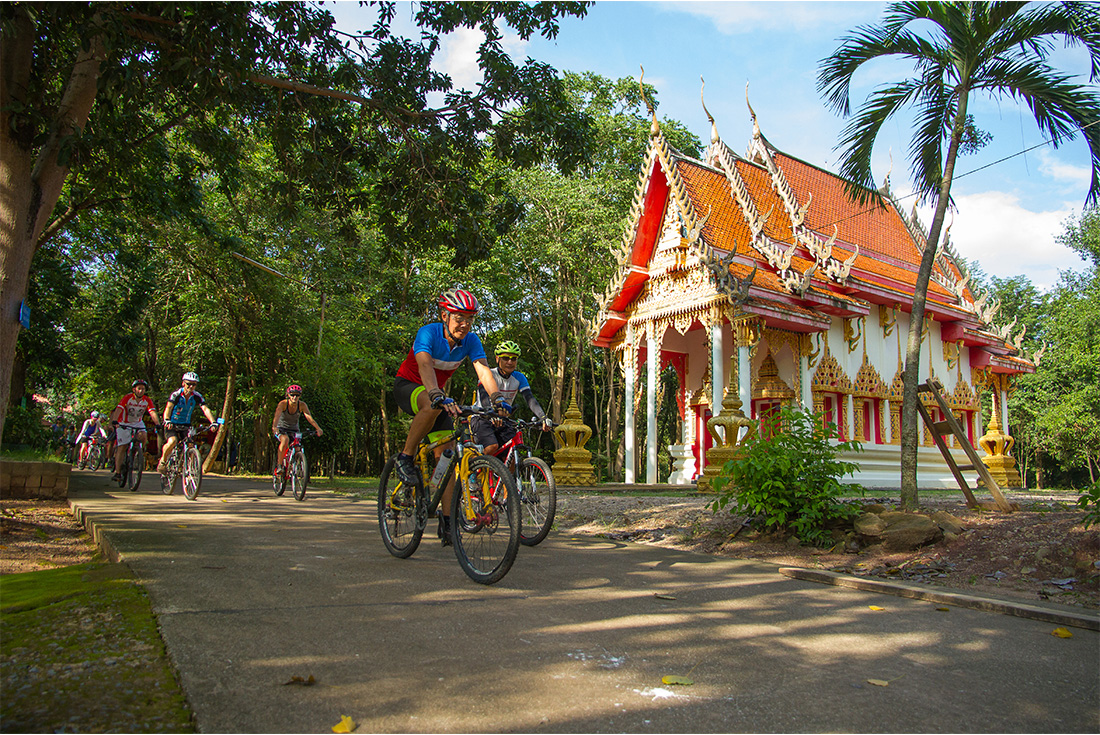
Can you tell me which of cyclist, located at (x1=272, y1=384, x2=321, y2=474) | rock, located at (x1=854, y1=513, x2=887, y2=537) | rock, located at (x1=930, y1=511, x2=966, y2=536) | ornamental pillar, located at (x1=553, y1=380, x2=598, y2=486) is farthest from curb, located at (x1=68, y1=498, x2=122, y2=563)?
ornamental pillar, located at (x1=553, y1=380, x2=598, y2=486)

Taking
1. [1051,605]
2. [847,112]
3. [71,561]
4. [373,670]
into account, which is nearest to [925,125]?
[847,112]

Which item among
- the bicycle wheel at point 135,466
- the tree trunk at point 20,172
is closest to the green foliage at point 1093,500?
the tree trunk at point 20,172

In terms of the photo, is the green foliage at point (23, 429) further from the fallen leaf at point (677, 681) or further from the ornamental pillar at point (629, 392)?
the fallen leaf at point (677, 681)

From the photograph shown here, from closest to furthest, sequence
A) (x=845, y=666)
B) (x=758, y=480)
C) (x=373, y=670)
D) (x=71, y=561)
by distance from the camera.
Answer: (x=373, y=670), (x=845, y=666), (x=71, y=561), (x=758, y=480)

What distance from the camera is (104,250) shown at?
17.5 metres

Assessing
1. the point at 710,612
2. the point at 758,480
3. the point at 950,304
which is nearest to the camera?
the point at 710,612

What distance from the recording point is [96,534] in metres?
5.77

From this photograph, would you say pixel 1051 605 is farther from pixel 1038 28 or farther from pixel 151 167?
pixel 151 167

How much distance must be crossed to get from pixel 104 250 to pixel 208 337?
16.3ft

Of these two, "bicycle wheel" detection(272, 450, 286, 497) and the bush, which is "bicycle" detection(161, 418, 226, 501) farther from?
the bush

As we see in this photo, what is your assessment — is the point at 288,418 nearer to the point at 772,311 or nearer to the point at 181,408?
the point at 181,408

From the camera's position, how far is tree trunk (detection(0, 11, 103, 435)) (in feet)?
18.4

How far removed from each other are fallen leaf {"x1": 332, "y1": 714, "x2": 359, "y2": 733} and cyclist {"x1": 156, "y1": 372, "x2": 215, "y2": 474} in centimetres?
922

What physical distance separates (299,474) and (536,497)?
5.85 meters
